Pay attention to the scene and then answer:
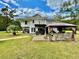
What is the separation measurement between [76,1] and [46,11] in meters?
14.4

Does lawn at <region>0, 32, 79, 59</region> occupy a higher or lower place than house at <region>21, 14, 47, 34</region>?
lower

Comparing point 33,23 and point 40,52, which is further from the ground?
point 33,23

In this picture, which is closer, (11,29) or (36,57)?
(36,57)

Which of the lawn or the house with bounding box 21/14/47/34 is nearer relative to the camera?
the lawn

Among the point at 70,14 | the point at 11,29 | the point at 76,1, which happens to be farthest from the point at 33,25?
the point at 76,1

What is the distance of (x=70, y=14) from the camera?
3054 inches

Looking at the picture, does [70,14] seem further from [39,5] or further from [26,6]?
[26,6]

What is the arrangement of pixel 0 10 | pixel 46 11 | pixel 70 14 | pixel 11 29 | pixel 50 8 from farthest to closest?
pixel 50 8, pixel 46 11, pixel 70 14, pixel 0 10, pixel 11 29

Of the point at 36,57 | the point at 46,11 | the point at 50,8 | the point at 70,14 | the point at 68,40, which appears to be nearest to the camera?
the point at 36,57

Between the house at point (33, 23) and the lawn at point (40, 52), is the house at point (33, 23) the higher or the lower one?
the higher one

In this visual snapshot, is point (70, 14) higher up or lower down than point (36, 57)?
higher up

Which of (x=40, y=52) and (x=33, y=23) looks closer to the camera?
(x=40, y=52)

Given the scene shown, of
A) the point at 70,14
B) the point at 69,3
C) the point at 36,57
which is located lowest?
the point at 36,57

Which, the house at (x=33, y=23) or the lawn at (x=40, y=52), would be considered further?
the house at (x=33, y=23)
